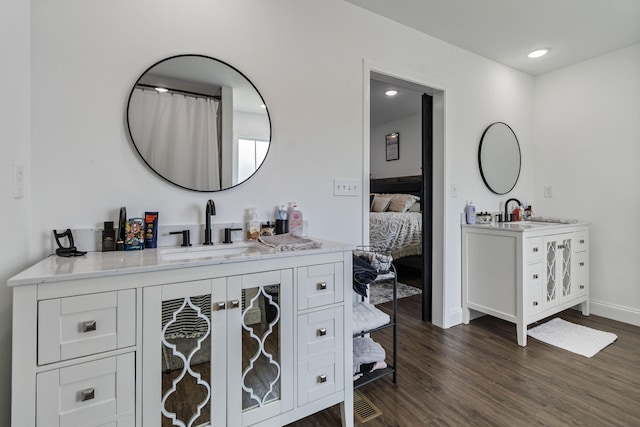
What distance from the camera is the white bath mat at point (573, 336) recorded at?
226cm

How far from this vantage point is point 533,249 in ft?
7.83

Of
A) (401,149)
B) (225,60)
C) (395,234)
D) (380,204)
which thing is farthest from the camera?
(401,149)

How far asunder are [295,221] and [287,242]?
0.92 ft

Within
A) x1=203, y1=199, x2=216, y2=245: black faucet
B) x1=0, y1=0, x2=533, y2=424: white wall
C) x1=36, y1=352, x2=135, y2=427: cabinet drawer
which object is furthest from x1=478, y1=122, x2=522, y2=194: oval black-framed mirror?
x1=36, y1=352, x2=135, y2=427: cabinet drawer

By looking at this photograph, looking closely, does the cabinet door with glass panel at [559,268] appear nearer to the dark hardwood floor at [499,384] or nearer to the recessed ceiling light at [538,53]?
the dark hardwood floor at [499,384]

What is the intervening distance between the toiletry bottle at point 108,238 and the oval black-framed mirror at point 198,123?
33 cm

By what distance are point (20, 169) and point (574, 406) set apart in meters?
2.82

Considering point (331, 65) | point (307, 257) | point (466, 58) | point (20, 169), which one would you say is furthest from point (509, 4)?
point (20, 169)

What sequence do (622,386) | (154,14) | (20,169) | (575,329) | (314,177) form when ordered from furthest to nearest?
(575,329)
(314,177)
(622,386)
(154,14)
(20,169)

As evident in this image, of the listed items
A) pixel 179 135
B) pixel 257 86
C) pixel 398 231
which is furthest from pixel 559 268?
pixel 179 135

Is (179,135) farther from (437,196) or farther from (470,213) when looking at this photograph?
(470,213)

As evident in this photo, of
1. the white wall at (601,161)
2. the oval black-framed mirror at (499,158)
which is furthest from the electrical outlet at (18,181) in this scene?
the white wall at (601,161)

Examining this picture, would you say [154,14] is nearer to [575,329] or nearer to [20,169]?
[20,169]

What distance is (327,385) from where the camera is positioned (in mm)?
1408
